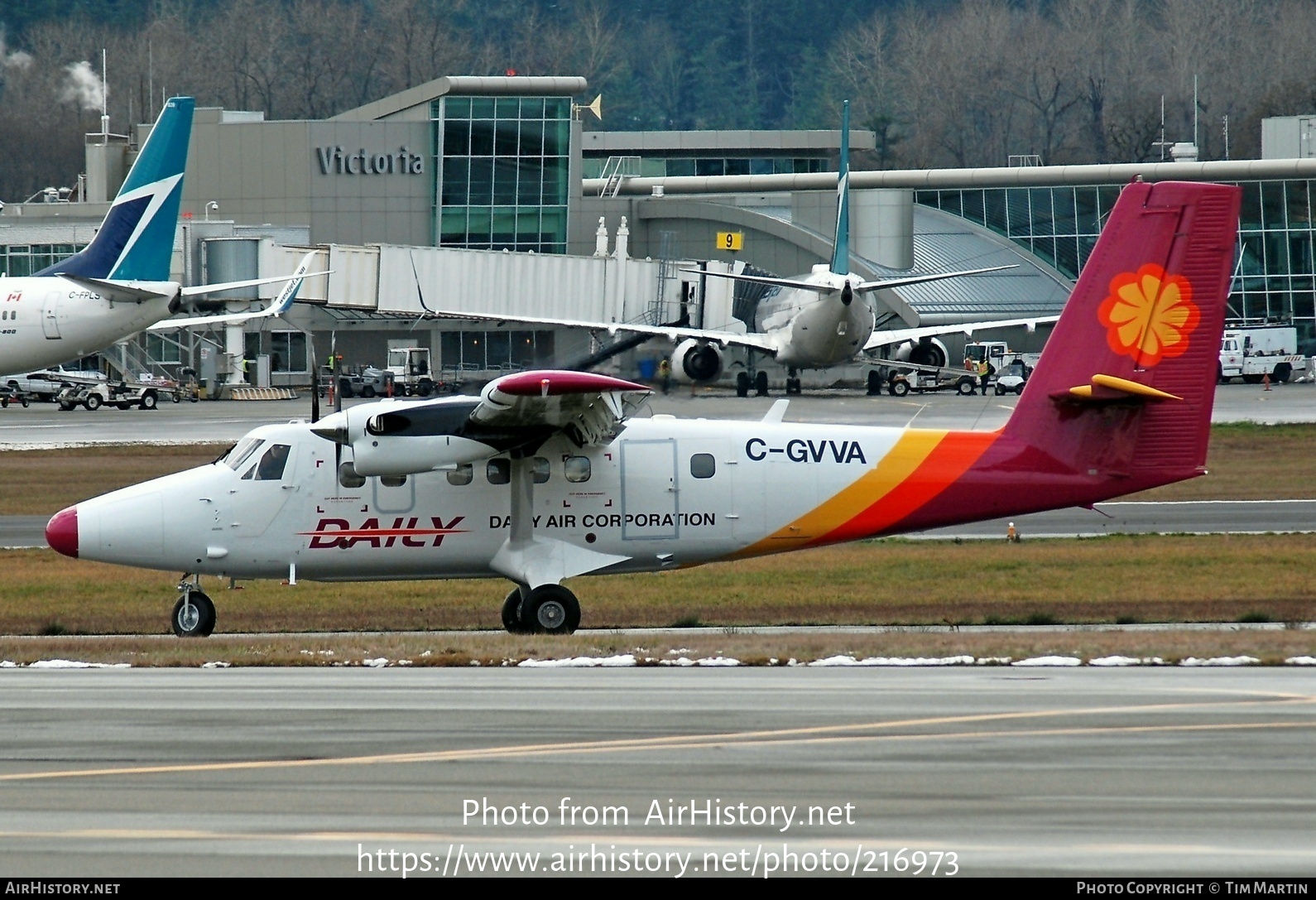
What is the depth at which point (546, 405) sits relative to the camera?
17.0 meters

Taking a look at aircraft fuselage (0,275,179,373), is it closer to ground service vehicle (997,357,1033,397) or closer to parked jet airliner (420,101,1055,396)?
parked jet airliner (420,101,1055,396)

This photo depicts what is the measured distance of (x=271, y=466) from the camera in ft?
59.8

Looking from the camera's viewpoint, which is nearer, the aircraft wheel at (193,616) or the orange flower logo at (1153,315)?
the orange flower logo at (1153,315)

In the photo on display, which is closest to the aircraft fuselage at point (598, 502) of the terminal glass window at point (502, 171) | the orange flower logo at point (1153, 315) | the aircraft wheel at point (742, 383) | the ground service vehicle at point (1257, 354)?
the orange flower logo at point (1153, 315)

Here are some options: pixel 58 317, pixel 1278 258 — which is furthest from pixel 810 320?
pixel 1278 258

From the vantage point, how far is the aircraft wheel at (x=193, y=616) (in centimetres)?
1794

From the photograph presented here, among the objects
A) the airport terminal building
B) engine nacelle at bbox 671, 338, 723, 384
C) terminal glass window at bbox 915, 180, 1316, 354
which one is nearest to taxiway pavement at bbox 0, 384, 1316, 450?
engine nacelle at bbox 671, 338, 723, 384

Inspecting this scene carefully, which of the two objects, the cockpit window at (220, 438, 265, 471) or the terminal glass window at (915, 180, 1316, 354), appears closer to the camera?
the cockpit window at (220, 438, 265, 471)

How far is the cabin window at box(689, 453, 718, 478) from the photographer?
18.4 meters

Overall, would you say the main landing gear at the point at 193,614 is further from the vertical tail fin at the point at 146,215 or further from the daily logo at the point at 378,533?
the vertical tail fin at the point at 146,215

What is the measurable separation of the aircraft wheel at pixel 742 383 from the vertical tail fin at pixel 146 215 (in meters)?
15.6

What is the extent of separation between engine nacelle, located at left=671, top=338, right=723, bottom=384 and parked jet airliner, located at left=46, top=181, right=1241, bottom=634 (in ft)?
62.8

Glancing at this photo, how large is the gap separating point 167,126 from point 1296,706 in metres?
30.3

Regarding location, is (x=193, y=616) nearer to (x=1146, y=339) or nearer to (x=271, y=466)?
(x=271, y=466)
